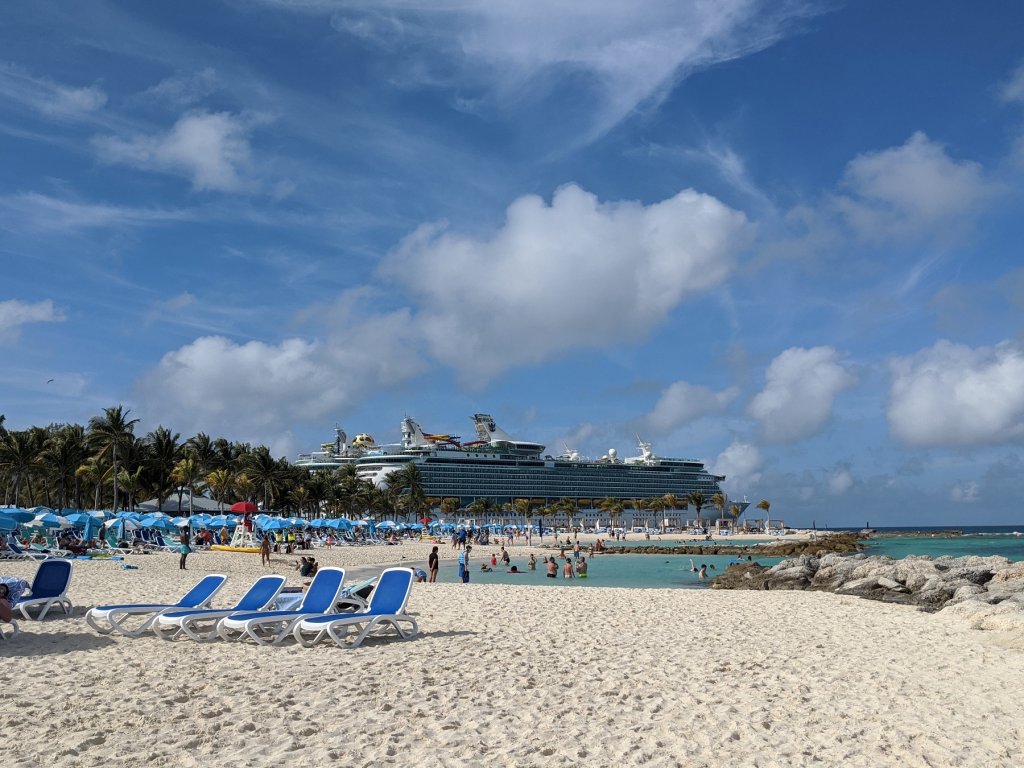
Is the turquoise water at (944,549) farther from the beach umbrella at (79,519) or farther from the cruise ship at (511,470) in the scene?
the cruise ship at (511,470)

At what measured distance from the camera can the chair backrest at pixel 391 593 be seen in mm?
9195

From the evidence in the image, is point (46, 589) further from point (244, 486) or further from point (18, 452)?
point (244, 486)

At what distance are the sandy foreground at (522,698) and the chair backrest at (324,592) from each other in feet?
2.50

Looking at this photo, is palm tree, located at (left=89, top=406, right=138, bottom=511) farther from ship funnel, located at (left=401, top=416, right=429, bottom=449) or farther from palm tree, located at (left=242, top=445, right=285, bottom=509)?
ship funnel, located at (left=401, top=416, right=429, bottom=449)

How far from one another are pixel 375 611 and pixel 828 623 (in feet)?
24.4

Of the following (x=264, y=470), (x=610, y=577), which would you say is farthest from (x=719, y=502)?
(x=610, y=577)

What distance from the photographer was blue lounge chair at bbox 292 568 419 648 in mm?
8414

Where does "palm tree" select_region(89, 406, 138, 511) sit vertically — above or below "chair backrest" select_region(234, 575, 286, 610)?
above

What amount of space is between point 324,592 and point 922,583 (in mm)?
14524

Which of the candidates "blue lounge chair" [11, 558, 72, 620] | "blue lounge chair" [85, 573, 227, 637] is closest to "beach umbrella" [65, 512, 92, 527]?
"blue lounge chair" [11, 558, 72, 620]

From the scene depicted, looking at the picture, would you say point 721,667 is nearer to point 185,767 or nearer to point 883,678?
point 883,678

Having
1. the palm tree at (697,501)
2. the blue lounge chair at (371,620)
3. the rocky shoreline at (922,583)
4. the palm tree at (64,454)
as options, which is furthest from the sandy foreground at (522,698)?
the palm tree at (697,501)

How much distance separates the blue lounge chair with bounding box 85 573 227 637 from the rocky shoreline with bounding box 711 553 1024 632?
1069cm


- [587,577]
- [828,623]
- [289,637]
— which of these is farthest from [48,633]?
[587,577]
